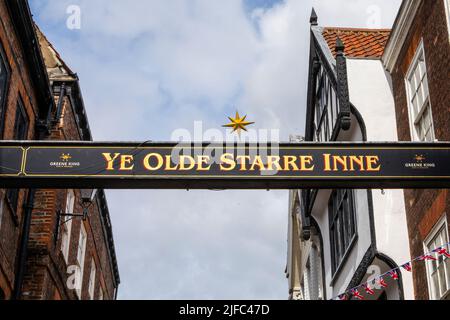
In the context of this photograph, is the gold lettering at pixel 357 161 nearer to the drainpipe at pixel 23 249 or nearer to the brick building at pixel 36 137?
the brick building at pixel 36 137

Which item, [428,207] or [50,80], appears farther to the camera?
[50,80]

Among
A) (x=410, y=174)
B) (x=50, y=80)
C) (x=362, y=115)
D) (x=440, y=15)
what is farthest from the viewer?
(x=50, y=80)

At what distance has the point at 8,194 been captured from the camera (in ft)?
48.0

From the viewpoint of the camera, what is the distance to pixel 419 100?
14344 millimetres

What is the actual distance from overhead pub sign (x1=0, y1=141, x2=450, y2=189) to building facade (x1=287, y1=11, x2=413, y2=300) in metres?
5.14

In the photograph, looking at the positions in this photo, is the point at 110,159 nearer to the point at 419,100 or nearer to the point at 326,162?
the point at 326,162

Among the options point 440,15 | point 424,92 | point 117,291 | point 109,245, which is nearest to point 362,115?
point 424,92

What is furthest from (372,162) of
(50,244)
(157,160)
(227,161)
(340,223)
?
(340,223)

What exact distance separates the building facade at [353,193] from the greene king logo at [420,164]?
5129mm

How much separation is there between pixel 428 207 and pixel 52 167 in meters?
6.74

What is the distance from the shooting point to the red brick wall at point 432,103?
1259 centimetres

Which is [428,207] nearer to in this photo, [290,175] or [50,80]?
[290,175]

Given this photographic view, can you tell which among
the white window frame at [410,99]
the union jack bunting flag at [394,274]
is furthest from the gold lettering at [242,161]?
the union jack bunting flag at [394,274]

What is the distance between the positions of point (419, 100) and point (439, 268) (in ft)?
10.4
